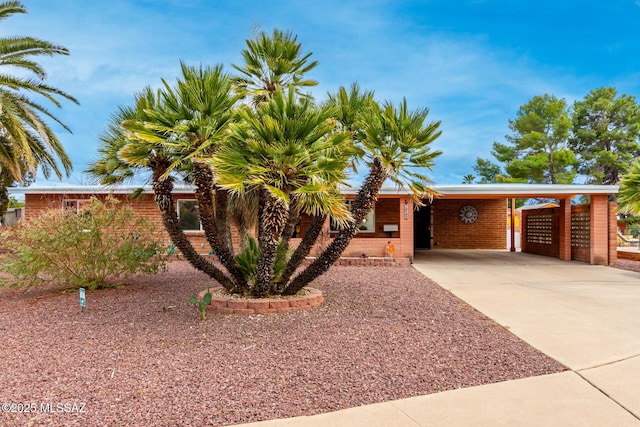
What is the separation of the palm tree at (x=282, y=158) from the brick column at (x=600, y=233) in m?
11.0

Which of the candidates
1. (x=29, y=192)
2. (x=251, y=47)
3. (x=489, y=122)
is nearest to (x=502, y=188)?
(x=251, y=47)

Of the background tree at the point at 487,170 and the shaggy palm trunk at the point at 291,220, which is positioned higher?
the background tree at the point at 487,170

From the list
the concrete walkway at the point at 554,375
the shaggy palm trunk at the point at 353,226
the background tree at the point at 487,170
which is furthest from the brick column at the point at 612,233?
the background tree at the point at 487,170

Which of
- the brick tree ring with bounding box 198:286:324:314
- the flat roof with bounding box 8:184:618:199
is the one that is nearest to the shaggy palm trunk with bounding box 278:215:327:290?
the brick tree ring with bounding box 198:286:324:314

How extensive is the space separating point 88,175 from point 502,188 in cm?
1152

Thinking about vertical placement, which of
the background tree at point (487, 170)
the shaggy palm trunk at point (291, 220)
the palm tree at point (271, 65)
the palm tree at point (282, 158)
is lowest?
the shaggy palm trunk at point (291, 220)

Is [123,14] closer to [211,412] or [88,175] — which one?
[88,175]

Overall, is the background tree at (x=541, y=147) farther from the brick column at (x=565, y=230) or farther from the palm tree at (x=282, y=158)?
the palm tree at (x=282, y=158)

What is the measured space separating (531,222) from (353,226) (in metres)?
14.2

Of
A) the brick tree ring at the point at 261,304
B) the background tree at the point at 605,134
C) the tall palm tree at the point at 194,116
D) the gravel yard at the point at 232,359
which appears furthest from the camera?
the background tree at the point at 605,134

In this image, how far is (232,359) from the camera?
474 centimetres

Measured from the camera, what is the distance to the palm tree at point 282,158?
6066 millimetres

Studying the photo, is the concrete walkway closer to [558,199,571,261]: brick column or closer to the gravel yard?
the gravel yard

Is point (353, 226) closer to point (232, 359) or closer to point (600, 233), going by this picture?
point (232, 359)
